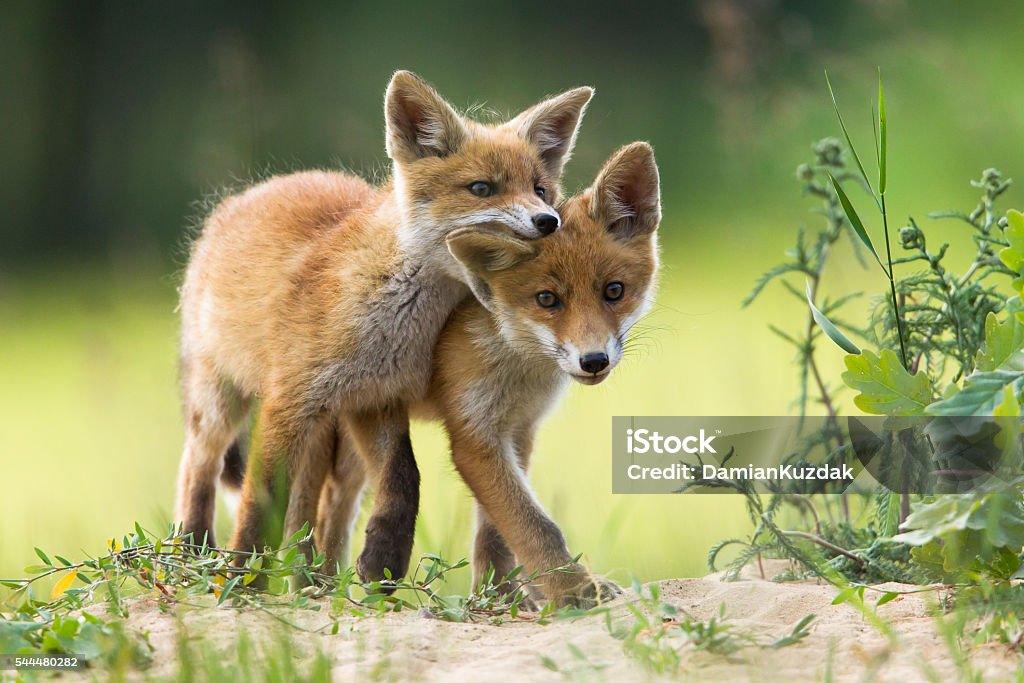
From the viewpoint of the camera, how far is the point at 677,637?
271cm

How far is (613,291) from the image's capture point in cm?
392

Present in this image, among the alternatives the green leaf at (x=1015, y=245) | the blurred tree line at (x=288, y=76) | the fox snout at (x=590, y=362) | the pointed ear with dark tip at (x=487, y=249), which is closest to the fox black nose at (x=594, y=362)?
the fox snout at (x=590, y=362)

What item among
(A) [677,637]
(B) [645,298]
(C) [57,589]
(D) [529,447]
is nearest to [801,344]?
(B) [645,298]

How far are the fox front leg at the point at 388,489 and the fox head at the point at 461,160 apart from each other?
0.63 metres

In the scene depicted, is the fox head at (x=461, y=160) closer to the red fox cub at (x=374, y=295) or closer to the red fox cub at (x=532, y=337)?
the red fox cub at (x=374, y=295)

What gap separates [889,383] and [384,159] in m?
6.61

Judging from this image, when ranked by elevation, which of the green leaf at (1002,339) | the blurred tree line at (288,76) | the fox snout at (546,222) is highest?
the blurred tree line at (288,76)

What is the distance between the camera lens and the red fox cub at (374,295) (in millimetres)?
4047

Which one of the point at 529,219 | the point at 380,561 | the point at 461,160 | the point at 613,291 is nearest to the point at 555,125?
the point at 461,160

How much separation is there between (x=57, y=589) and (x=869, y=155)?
8.27 m

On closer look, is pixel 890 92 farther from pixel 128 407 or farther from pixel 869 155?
pixel 128 407

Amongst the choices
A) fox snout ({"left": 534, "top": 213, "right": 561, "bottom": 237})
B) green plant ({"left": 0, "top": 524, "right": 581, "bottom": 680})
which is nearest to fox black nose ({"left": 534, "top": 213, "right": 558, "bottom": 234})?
fox snout ({"left": 534, "top": 213, "right": 561, "bottom": 237})

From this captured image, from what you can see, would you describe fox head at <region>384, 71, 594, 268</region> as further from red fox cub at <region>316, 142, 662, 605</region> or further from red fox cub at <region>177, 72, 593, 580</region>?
red fox cub at <region>316, 142, 662, 605</region>

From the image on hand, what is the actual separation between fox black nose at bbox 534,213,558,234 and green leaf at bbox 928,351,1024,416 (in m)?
1.38
